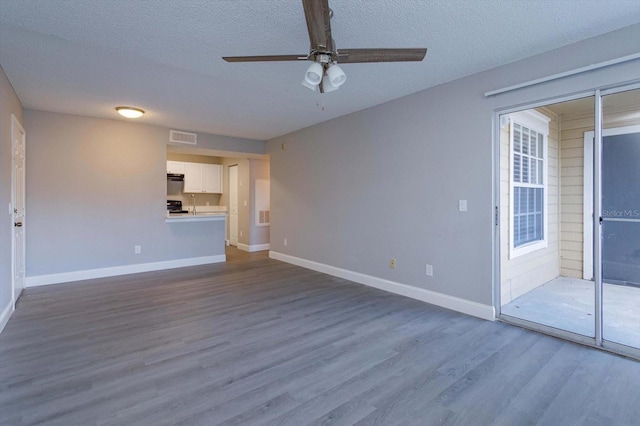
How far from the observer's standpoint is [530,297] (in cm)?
379

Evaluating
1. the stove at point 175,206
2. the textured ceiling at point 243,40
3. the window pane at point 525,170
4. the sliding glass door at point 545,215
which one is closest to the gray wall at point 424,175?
the textured ceiling at point 243,40

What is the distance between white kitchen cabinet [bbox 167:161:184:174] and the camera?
24.5 ft

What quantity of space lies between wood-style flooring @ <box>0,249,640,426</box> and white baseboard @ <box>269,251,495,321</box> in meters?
0.12

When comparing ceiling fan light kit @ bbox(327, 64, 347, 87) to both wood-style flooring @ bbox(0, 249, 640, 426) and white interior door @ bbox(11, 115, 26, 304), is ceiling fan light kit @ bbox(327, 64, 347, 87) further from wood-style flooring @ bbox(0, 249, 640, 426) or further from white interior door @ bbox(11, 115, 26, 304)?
white interior door @ bbox(11, 115, 26, 304)

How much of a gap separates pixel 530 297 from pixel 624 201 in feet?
4.89

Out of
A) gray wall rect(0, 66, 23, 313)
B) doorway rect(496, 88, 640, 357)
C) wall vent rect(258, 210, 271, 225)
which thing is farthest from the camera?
wall vent rect(258, 210, 271, 225)

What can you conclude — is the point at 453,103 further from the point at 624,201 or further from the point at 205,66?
the point at 205,66

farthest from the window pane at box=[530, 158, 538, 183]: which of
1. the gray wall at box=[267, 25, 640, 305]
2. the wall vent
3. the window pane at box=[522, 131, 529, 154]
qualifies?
the wall vent

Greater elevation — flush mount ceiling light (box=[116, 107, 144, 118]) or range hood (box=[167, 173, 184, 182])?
flush mount ceiling light (box=[116, 107, 144, 118])

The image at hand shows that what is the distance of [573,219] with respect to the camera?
14.1ft

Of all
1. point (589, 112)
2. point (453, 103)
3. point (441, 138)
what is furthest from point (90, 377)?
point (589, 112)

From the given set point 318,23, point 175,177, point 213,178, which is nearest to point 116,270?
point 175,177

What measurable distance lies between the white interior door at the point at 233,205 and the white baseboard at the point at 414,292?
3.24m

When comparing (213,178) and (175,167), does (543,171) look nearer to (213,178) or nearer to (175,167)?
(213,178)
